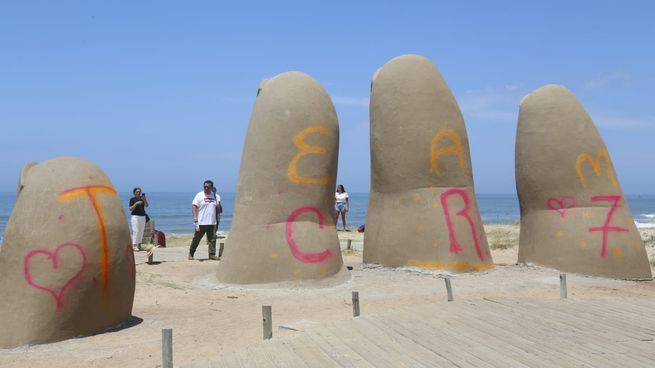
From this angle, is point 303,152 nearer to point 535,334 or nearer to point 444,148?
point 444,148

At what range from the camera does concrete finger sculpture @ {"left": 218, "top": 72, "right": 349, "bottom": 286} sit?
9.43 metres

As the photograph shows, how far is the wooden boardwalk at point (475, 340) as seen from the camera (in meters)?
4.66

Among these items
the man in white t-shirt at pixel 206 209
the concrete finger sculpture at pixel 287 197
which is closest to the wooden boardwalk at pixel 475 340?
the concrete finger sculpture at pixel 287 197

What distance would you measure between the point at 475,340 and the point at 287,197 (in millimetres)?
4898

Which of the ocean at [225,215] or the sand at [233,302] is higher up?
the ocean at [225,215]

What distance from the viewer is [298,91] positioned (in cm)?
994

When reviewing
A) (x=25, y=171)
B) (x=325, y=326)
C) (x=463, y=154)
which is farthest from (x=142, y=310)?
(x=463, y=154)

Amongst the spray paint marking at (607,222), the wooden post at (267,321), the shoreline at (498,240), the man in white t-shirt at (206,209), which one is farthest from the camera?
the shoreline at (498,240)

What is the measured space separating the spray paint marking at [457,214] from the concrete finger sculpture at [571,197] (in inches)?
51.3

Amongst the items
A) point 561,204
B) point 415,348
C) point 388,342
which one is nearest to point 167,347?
point 388,342

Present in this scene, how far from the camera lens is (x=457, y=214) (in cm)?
1052

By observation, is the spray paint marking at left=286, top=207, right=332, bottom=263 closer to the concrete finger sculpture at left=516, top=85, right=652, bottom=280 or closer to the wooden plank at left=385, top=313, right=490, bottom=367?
the wooden plank at left=385, top=313, right=490, bottom=367

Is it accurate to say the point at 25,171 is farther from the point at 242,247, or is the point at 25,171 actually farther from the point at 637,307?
the point at 637,307

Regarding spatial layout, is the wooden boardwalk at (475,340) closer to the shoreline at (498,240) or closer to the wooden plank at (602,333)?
the wooden plank at (602,333)
